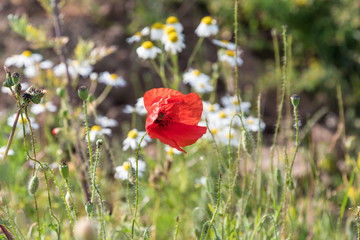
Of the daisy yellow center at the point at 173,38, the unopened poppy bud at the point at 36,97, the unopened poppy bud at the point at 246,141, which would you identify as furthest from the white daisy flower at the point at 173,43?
the unopened poppy bud at the point at 36,97

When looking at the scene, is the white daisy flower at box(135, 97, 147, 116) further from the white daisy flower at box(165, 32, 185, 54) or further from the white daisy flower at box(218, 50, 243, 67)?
the white daisy flower at box(218, 50, 243, 67)

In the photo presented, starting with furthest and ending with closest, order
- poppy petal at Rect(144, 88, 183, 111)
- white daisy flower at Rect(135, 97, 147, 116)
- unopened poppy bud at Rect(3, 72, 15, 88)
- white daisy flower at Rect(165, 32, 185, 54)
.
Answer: white daisy flower at Rect(165, 32, 185, 54)
white daisy flower at Rect(135, 97, 147, 116)
poppy petal at Rect(144, 88, 183, 111)
unopened poppy bud at Rect(3, 72, 15, 88)

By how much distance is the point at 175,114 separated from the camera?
1.26m

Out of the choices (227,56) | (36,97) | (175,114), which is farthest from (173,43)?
(36,97)

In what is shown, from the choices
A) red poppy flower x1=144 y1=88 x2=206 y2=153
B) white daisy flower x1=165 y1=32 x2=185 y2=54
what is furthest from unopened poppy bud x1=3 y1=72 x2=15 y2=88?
white daisy flower x1=165 y1=32 x2=185 y2=54

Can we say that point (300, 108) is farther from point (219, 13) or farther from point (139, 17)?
point (139, 17)

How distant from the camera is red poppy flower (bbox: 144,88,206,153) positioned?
1176mm

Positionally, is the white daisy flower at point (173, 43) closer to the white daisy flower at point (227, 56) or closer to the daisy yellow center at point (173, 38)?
the daisy yellow center at point (173, 38)

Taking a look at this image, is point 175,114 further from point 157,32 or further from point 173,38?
point 157,32

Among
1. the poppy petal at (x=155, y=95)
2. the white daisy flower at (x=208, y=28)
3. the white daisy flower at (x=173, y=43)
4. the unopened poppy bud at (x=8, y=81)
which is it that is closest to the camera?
the unopened poppy bud at (x=8, y=81)

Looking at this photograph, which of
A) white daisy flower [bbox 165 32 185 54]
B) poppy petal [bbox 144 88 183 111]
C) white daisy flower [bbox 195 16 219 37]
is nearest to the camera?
poppy petal [bbox 144 88 183 111]

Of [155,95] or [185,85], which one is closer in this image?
[155,95]

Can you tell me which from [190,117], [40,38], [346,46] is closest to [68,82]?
[40,38]

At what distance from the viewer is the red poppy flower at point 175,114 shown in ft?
3.86
